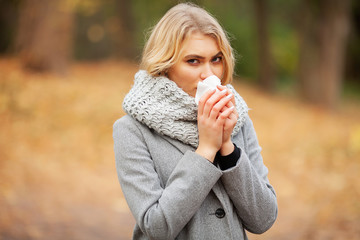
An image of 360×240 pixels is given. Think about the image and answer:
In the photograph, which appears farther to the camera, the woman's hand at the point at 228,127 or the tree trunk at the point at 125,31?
the tree trunk at the point at 125,31

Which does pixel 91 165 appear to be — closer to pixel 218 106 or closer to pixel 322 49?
pixel 218 106

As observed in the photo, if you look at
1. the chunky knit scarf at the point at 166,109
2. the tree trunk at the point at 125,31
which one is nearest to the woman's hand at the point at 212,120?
the chunky knit scarf at the point at 166,109

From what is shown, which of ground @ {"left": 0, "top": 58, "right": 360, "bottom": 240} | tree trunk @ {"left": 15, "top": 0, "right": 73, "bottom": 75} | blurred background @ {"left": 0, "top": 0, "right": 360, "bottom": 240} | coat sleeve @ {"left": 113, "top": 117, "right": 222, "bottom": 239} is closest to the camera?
coat sleeve @ {"left": 113, "top": 117, "right": 222, "bottom": 239}

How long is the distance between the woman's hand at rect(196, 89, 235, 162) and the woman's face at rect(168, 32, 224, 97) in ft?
0.54

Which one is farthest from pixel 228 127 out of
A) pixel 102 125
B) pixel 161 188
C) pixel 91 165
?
pixel 102 125

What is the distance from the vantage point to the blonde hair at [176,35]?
206 centimetres

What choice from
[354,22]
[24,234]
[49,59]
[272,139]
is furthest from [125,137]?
[354,22]

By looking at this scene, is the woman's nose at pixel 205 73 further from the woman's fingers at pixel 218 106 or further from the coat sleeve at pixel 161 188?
the coat sleeve at pixel 161 188

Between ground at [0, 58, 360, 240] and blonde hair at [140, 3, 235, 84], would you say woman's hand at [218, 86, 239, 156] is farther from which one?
ground at [0, 58, 360, 240]

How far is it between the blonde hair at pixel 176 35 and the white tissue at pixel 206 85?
0.57 feet

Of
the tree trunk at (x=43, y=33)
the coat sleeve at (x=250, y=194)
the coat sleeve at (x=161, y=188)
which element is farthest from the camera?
the tree trunk at (x=43, y=33)

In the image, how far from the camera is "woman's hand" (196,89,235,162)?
194 centimetres

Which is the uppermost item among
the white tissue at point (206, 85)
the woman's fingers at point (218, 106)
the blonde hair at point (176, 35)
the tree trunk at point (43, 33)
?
the blonde hair at point (176, 35)

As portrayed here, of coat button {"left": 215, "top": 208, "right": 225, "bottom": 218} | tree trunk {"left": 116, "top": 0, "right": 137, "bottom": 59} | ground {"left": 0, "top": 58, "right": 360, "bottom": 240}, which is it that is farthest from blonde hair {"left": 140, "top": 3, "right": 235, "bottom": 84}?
tree trunk {"left": 116, "top": 0, "right": 137, "bottom": 59}
